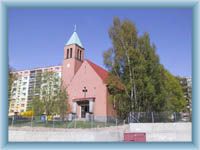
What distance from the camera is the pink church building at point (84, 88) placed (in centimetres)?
1565

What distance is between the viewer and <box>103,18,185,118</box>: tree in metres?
12.5

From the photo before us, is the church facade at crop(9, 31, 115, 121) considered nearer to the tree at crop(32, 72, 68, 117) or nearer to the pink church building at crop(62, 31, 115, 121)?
the pink church building at crop(62, 31, 115, 121)

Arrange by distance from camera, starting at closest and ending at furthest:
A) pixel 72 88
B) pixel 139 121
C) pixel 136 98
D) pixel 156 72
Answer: pixel 139 121 → pixel 136 98 → pixel 156 72 → pixel 72 88

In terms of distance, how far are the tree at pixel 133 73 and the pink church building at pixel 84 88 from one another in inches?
77.2

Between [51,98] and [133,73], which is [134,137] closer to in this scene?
[133,73]

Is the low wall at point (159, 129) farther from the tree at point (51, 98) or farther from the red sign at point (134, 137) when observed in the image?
the tree at point (51, 98)

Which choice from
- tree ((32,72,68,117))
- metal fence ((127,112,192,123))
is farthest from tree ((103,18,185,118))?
tree ((32,72,68,117))

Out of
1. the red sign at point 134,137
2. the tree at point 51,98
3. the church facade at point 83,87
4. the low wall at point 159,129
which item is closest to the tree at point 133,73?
the church facade at point 83,87

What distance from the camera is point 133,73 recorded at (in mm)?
12820

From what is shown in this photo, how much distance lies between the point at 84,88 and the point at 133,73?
516cm

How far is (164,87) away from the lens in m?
15.0
